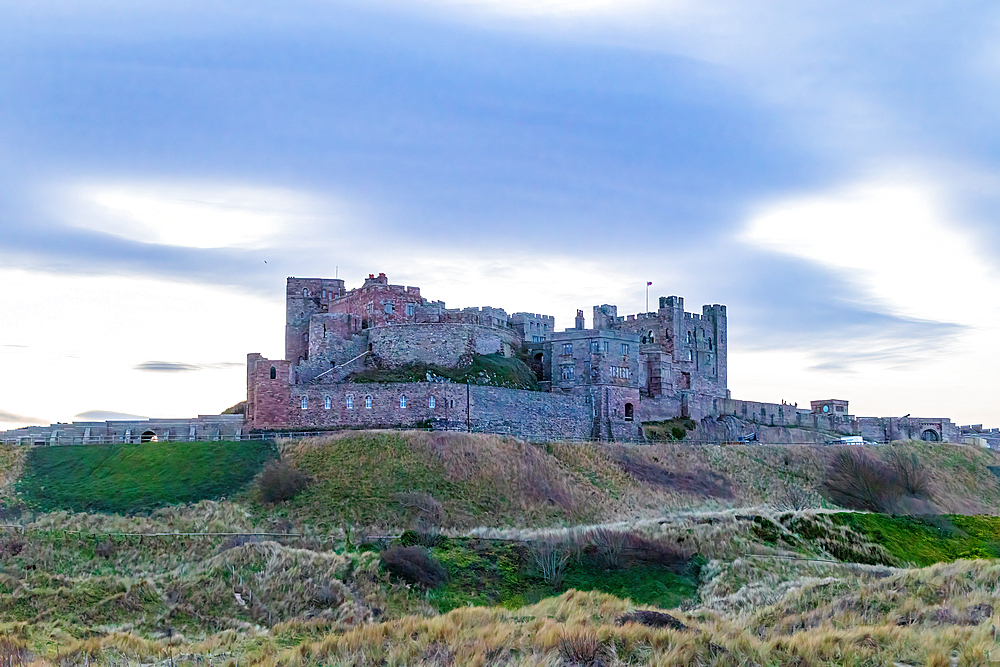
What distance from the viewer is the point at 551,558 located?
36.1 meters

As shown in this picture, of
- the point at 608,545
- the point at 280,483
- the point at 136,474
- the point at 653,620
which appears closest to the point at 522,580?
the point at 608,545

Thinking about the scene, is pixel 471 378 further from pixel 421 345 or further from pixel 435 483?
pixel 435 483

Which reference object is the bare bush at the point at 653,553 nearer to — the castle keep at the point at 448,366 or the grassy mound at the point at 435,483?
the grassy mound at the point at 435,483

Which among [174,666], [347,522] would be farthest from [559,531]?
[174,666]

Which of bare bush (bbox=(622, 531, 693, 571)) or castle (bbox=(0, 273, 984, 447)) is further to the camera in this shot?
castle (bbox=(0, 273, 984, 447))

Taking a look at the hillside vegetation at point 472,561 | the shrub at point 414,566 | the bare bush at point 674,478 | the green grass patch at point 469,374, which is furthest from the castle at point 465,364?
the shrub at point 414,566

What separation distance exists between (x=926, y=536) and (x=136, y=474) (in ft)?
131

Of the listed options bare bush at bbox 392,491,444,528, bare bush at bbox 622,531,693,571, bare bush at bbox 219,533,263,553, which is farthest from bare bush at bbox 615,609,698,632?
bare bush at bbox 392,491,444,528

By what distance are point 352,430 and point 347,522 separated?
9285 millimetres

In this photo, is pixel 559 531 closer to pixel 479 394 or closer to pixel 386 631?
pixel 479 394

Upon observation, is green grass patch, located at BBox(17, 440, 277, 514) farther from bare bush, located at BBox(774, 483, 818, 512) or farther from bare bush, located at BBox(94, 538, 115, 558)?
bare bush, located at BBox(774, 483, 818, 512)

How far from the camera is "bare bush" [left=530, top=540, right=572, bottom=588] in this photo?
35.3 m

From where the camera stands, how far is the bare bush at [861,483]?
58378 mm

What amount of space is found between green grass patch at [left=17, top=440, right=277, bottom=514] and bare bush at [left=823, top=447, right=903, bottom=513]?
3591 centimetres
